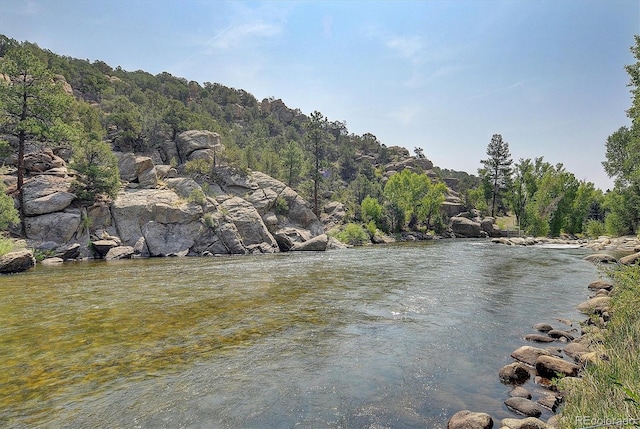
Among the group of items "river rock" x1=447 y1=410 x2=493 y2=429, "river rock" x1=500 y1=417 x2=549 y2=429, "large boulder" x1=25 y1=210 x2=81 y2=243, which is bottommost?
"river rock" x1=447 y1=410 x2=493 y2=429

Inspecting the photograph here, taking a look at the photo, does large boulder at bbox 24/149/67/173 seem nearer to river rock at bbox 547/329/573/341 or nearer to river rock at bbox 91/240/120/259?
river rock at bbox 91/240/120/259

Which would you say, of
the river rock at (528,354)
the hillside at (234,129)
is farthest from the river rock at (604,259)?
the hillside at (234,129)

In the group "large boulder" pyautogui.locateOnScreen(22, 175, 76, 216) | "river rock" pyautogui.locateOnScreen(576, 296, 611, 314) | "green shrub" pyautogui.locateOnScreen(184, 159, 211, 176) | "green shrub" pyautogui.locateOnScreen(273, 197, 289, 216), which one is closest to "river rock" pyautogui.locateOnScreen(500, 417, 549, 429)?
"river rock" pyautogui.locateOnScreen(576, 296, 611, 314)

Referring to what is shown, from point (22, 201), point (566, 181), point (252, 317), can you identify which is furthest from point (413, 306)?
point (566, 181)

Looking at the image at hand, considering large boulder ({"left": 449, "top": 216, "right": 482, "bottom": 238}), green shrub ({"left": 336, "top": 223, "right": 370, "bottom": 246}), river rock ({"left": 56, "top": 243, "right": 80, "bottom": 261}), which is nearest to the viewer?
river rock ({"left": 56, "top": 243, "right": 80, "bottom": 261})

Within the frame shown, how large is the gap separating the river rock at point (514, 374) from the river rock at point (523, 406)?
37.4 inches

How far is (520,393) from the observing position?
7.30 m

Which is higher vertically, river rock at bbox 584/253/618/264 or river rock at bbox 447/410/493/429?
river rock at bbox 584/253/618/264

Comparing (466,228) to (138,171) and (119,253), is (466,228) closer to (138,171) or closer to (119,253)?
(138,171)

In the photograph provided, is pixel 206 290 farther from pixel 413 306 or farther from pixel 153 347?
pixel 413 306

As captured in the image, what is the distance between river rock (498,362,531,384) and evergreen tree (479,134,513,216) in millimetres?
88849

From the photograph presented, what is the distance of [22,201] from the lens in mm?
32344

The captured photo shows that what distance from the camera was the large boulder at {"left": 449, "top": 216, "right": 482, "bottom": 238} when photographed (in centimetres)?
7369

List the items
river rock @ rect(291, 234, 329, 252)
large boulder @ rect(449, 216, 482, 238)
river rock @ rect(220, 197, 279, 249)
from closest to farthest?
river rock @ rect(220, 197, 279, 249) → river rock @ rect(291, 234, 329, 252) → large boulder @ rect(449, 216, 482, 238)
